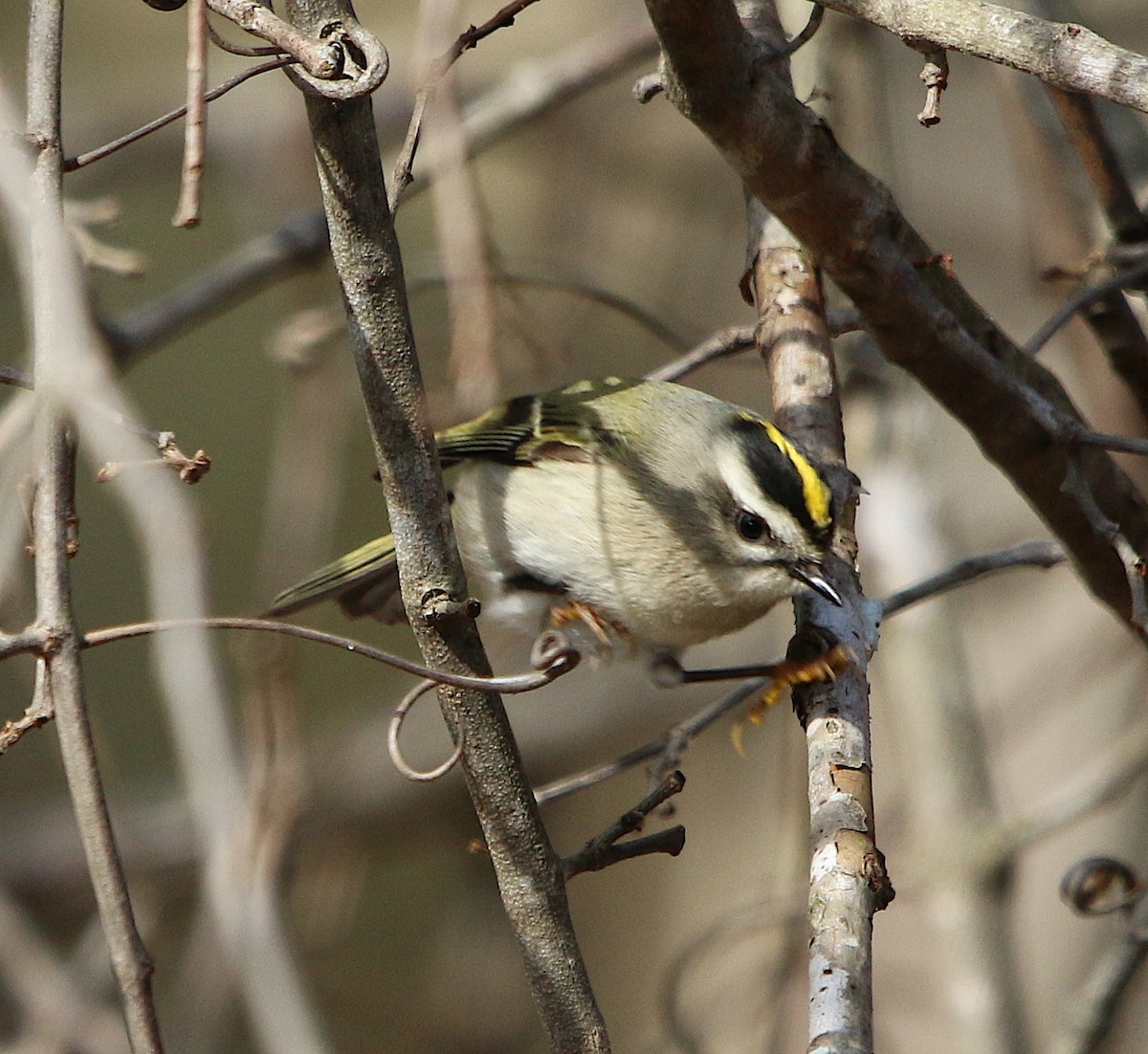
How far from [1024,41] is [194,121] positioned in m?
0.77

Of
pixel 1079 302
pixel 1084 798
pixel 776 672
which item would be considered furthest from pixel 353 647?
pixel 1084 798

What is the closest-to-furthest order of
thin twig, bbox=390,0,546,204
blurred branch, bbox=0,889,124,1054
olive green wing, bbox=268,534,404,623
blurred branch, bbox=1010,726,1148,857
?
thin twig, bbox=390,0,546,204, blurred branch, bbox=0,889,124,1054, olive green wing, bbox=268,534,404,623, blurred branch, bbox=1010,726,1148,857

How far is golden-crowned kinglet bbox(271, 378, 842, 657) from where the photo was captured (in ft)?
8.02

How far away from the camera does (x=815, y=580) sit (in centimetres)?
206

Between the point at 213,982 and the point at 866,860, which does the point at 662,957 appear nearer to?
the point at 213,982

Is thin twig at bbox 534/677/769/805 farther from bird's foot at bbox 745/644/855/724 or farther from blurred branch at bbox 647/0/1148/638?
blurred branch at bbox 647/0/1148/638

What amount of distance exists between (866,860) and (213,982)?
2030 millimetres

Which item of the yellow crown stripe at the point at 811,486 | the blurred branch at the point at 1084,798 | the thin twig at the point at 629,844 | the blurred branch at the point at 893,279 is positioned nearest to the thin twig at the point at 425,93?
the blurred branch at the point at 893,279

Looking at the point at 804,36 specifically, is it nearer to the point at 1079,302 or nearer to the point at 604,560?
the point at 1079,302

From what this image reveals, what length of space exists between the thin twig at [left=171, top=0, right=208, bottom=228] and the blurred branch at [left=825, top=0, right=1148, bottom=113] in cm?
59

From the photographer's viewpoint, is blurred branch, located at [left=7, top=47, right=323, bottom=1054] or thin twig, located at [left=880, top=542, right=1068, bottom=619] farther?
thin twig, located at [left=880, top=542, right=1068, bottom=619]

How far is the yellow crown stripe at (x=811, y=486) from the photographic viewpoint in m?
2.11

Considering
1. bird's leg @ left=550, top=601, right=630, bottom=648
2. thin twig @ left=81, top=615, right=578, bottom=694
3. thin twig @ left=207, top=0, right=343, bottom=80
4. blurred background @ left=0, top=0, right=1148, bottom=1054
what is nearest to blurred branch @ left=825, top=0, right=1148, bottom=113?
thin twig @ left=207, top=0, right=343, bottom=80

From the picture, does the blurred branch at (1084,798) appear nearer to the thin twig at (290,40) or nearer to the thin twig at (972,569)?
the thin twig at (972,569)
